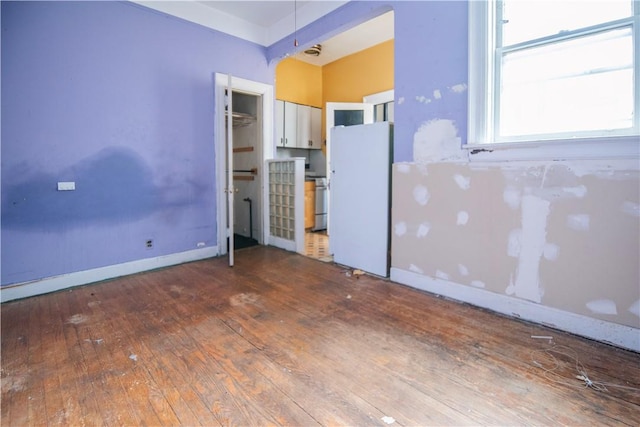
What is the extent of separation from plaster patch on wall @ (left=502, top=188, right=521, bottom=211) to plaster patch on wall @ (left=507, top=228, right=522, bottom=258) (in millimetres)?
181

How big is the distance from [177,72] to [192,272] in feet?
7.65

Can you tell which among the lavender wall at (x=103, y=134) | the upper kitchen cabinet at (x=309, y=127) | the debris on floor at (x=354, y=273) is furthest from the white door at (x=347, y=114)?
the debris on floor at (x=354, y=273)

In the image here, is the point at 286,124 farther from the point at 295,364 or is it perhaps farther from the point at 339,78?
the point at 295,364

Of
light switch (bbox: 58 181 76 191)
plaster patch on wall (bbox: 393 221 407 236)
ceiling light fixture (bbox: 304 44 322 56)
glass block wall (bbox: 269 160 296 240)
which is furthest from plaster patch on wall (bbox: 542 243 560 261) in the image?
ceiling light fixture (bbox: 304 44 322 56)

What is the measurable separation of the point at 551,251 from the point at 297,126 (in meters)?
4.58

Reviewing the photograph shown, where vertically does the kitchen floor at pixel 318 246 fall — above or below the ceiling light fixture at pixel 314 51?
below

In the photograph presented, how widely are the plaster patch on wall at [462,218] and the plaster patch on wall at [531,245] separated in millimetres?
419

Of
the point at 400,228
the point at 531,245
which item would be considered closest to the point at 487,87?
the point at 531,245

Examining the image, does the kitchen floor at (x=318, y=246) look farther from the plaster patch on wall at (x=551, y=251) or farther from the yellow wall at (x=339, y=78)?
the yellow wall at (x=339, y=78)

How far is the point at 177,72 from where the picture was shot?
3.84 m

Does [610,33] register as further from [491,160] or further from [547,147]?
[491,160]

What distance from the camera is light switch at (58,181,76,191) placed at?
309 centimetres

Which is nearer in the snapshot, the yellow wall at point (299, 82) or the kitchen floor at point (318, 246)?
the kitchen floor at point (318, 246)

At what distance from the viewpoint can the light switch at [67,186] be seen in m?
3.09
